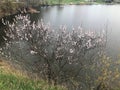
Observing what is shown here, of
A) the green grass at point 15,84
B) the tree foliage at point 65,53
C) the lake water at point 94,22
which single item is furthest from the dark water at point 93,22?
the green grass at point 15,84

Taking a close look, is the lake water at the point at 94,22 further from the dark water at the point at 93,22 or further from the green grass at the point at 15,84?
the green grass at the point at 15,84

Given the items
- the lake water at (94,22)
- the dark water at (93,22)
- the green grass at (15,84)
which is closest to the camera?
the green grass at (15,84)

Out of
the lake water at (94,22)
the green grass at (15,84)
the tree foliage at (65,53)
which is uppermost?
the green grass at (15,84)

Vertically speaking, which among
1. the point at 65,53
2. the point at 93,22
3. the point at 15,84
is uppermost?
the point at 15,84

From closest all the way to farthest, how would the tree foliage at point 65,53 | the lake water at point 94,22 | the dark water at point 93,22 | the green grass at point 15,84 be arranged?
the green grass at point 15,84 → the tree foliage at point 65,53 → the dark water at point 93,22 → the lake water at point 94,22

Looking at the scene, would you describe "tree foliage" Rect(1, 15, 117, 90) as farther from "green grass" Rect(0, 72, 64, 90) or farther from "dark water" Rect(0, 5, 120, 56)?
"green grass" Rect(0, 72, 64, 90)

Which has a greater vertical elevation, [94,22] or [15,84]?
[15,84]

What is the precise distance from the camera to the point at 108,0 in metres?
A: 183

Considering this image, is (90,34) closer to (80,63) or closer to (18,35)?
(80,63)

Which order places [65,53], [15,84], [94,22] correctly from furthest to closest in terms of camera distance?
[94,22] < [65,53] < [15,84]

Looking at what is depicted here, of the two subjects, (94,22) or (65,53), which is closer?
(65,53)

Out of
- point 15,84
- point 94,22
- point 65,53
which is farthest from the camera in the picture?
point 94,22

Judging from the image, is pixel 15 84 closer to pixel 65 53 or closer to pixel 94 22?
pixel 65 53

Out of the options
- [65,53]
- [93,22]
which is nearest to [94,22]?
[93,22]
